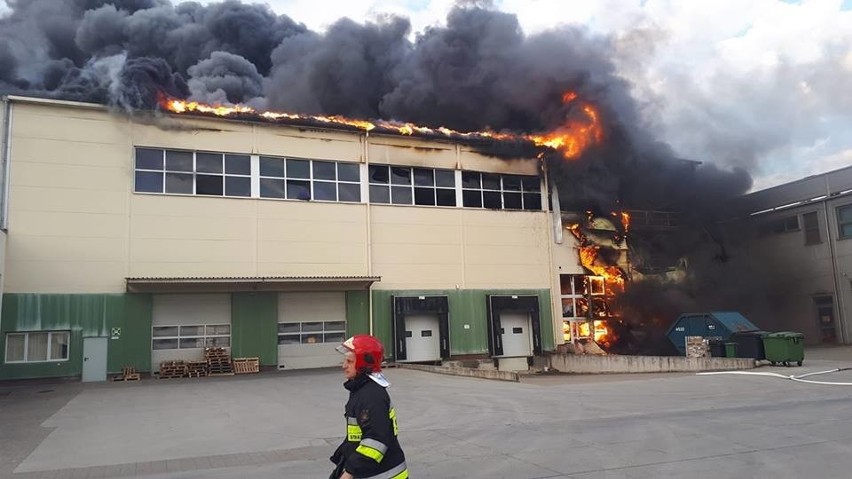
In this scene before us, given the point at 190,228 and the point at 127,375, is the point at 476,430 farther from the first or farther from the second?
the point at 190,228

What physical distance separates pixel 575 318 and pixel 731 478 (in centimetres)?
2086

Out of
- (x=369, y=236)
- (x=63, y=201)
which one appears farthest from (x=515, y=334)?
(x=63, y=201)

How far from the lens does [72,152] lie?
65.0 feet

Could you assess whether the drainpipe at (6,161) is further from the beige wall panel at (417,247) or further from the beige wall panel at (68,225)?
the beige wall panel at (417,247)

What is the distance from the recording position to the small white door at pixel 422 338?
23.5 meters

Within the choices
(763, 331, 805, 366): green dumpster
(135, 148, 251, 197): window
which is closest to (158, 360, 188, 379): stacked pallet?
(135, 148, 251, 197): window

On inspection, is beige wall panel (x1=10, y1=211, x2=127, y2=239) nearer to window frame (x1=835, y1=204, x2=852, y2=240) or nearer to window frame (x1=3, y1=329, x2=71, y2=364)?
window frame (x1=3, y1=329, x2=71, y2=364)

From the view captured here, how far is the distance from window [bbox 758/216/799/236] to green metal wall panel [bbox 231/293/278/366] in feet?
73.5

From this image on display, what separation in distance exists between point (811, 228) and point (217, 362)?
24.7 meters

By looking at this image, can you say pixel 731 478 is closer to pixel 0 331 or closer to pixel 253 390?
pixel 253 390

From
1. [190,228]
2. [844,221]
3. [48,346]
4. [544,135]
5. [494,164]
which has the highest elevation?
[544,135]

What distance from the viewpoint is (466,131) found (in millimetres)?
27266

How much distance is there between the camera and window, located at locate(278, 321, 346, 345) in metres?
21.9

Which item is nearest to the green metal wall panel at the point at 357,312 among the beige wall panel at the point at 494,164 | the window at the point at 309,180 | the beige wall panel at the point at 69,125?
the window at the point at 309,180
